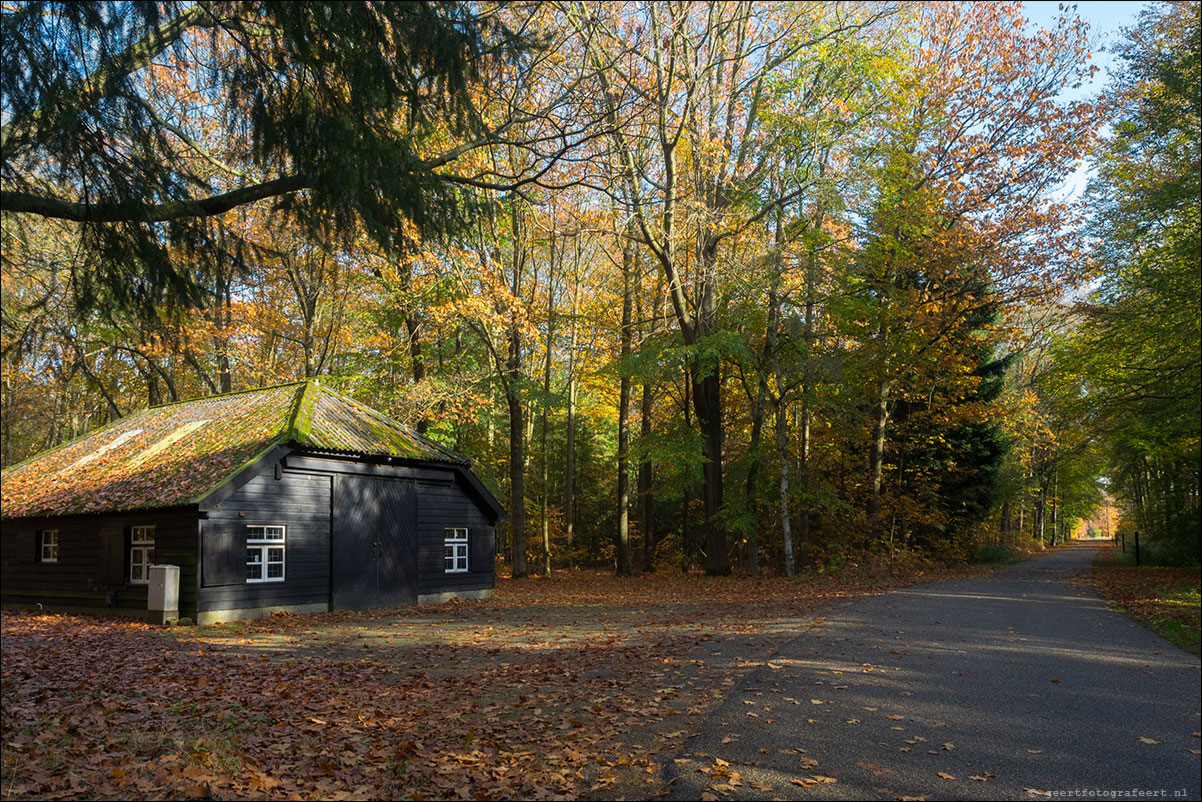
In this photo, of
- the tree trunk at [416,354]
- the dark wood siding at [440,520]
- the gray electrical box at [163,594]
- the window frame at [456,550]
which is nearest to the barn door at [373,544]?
the dark wood siding at [440,520]

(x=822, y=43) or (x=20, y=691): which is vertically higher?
(x=822, y=43)

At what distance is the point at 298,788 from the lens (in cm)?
533

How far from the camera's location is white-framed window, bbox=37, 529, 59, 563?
2072cm

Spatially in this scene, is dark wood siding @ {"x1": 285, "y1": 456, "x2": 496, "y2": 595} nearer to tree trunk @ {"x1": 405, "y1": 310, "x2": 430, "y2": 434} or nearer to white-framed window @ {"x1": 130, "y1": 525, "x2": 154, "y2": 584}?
tree trunk @ {"x1": 405, "y1": 310, "x2": 430, "y2": 434}

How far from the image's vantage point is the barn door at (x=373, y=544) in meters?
19.0

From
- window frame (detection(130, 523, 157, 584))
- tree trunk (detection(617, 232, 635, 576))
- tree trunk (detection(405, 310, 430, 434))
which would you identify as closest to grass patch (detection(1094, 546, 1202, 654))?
tree trunk (detection(617, 232, 635, 576))

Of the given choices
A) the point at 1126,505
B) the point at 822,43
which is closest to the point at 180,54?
the point at 822,43

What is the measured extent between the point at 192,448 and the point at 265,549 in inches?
168

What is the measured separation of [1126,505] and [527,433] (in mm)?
46336

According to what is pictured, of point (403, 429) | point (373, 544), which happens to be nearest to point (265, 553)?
point (373, 544)

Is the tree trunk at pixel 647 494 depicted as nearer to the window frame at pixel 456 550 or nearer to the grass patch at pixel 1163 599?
the window frame at pixel 456 550

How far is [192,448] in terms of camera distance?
65.6ft

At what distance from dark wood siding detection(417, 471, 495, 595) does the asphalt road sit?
12.9 meters

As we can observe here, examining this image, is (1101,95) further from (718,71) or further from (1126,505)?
(1126,505)
